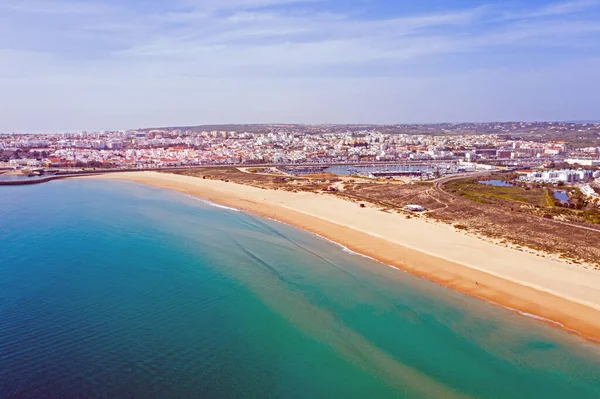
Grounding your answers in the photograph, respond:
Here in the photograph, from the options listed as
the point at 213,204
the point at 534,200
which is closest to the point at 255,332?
the point at 213,204

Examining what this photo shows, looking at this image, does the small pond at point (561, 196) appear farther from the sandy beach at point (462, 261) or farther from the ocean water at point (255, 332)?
the ocean water at point (255, 332)

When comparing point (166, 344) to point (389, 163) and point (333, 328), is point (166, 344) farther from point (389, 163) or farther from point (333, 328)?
point (389, 163)

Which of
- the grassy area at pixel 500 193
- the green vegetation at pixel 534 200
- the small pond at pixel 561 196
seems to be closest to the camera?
the green vegetation at pixel 534 200

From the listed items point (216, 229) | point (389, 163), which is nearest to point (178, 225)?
point (216, 229)

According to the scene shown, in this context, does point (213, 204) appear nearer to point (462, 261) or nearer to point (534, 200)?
point (462, 261)

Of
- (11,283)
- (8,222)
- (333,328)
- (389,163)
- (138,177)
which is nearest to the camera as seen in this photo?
(333,328)

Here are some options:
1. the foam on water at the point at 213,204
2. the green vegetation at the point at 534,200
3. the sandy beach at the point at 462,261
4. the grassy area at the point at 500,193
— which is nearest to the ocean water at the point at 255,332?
the sandy beach at the point at 462,261
